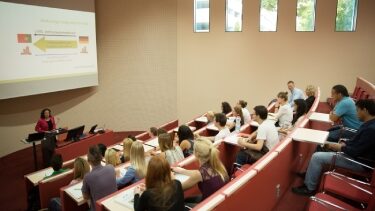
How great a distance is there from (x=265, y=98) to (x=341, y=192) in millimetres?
6389

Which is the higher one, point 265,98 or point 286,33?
point 286,33

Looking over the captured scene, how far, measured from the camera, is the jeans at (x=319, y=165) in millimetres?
3233

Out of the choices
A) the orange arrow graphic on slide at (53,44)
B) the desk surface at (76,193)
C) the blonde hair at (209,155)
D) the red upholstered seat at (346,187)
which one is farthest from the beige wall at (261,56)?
the blonde hair at (209,155)

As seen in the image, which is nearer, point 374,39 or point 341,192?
point 341,192

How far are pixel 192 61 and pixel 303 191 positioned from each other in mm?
6460

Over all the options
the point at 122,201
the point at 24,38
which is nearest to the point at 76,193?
the point at 122,201

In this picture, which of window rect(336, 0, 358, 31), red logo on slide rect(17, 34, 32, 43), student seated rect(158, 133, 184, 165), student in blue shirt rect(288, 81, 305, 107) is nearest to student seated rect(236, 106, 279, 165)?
student seated rect(158, 133, 184, 165)

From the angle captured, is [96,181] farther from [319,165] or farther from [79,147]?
[79,147]

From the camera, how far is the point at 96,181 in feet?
9.62

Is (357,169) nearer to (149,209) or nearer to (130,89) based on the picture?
(149,209)

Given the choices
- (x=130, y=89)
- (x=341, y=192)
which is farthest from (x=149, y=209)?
(x=130, y=89)

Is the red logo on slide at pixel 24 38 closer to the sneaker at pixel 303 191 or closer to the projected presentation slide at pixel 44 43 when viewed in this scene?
the projected presentation slide at pixel 44 43

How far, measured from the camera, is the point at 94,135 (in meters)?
6.29

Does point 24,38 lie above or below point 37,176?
above
